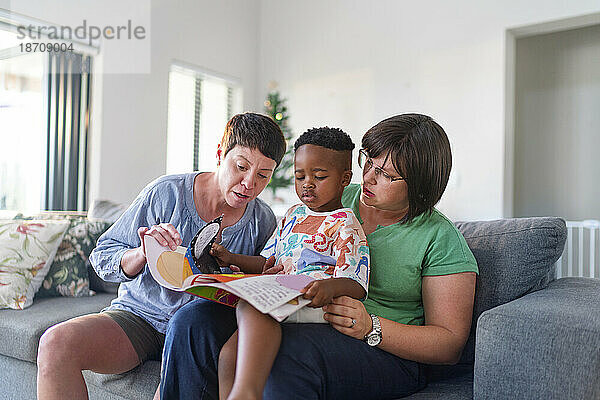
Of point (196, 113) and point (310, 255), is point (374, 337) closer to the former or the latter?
point (310, 255)

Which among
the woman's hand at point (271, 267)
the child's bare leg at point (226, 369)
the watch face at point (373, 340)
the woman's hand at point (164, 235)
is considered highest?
the woman's hand at point (164, 235)

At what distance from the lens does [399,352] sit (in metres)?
1.25

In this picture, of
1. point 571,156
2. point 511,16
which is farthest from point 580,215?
point 511,16

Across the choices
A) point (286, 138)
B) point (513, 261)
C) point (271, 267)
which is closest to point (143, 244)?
point (271, 267)

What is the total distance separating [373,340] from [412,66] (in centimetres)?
351

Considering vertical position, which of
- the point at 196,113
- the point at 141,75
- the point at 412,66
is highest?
the point at 412,66

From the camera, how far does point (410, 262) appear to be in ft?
4.43

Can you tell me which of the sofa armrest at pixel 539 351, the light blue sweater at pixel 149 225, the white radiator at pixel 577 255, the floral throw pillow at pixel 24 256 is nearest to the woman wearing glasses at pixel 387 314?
the sofa armrest at pixel 539 351

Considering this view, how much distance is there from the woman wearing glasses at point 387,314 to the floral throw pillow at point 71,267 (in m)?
1.22

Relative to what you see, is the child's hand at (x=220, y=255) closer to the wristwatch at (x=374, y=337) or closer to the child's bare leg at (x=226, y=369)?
the child's bare leg at (x=226, y=369)

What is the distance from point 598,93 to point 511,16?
99cm

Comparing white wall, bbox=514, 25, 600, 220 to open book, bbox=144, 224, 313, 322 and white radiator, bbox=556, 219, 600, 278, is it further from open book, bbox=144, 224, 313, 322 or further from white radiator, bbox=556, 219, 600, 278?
open book, bbox=144, 224, 313, 322

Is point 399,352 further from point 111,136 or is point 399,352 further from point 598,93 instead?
point 598,93

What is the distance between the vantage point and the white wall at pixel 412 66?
157 inches
